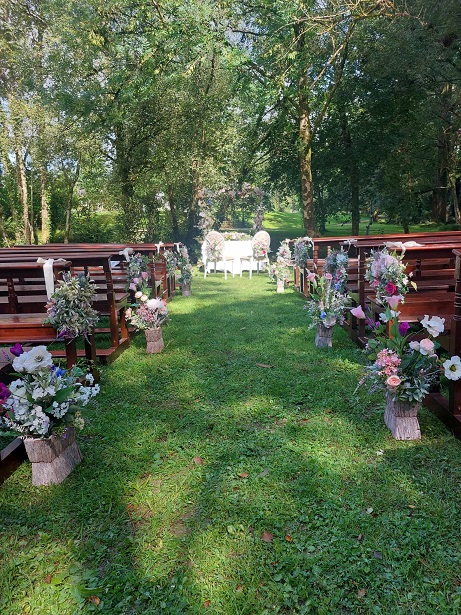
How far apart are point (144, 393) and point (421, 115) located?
13766 mm

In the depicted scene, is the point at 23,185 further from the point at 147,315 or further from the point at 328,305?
the point at 328,305

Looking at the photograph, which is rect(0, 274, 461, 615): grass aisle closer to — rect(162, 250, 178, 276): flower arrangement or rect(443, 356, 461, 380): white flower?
rect(443, 356, 461, 380): white flower

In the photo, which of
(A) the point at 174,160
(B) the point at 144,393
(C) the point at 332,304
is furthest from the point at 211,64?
(B) the point at 144,393

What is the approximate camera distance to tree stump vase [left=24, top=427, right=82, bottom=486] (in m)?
2.53

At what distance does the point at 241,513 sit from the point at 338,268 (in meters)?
4.00

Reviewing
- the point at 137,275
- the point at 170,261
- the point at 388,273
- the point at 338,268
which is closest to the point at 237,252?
the point at 170,261

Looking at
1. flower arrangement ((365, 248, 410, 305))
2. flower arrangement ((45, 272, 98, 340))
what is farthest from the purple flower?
flower arrangement ((365, 248, 410, 305))

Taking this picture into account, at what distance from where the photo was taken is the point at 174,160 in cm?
1652

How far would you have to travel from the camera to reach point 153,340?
528cm

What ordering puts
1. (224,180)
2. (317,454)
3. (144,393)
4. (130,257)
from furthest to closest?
(224,180) → (130,257) → (144,393) → (317,454)

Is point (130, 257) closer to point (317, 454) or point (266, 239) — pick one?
Result: point (317, 454)

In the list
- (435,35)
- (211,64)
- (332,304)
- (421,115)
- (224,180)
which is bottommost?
(332,304)

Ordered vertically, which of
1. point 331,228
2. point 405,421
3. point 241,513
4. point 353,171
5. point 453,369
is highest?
point 353,171

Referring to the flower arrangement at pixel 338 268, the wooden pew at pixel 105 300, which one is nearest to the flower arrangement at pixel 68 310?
the wooden pew at pixel 105 300
